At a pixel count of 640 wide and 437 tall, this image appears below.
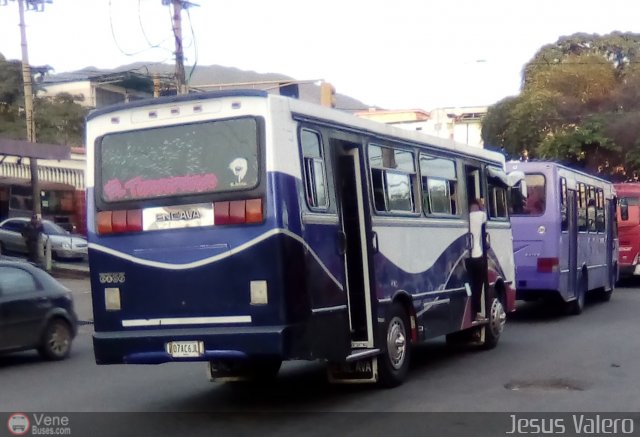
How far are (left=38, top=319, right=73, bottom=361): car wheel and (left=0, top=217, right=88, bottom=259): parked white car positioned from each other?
18.3 metres

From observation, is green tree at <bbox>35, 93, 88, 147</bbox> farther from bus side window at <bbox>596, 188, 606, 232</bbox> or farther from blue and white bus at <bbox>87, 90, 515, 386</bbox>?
blue and white bus at <bbox>87, 90, 515, 386</bbox>

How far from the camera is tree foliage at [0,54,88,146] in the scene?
167 feet

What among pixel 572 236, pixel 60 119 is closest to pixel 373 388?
pixel 572 236

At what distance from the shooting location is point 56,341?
14.3m

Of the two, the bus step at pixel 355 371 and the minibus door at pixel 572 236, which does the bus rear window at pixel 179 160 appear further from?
the minibus door at pixel 572 236

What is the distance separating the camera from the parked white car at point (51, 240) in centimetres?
3250

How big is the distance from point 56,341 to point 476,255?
6253 mm

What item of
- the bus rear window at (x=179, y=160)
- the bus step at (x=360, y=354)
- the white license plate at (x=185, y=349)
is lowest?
the bus step at (x=360, y=354)

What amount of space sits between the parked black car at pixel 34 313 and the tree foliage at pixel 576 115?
2817cm

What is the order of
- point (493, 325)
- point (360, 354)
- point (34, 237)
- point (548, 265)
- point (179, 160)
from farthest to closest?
point (34, 237) < point (548, 265) < point (493, 325) < point (360, 354) < point (179, 160)

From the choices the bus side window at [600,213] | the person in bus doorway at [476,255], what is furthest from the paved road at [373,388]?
the bus side window at [600,213]

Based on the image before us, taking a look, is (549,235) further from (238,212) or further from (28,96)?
(28,96)

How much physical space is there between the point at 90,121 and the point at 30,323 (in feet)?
16.5

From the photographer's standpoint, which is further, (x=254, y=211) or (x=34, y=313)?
(x=34, y=313)
